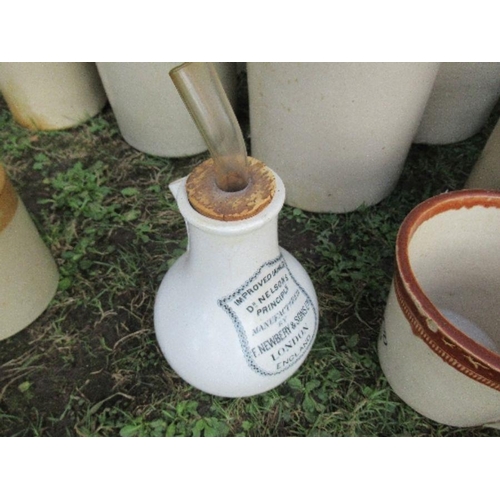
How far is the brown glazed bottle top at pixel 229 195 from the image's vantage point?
0.58 metres

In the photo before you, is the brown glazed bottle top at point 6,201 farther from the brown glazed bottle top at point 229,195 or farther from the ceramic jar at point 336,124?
the ceramic jar at point 336,124

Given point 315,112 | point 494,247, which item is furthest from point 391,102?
point 494,247

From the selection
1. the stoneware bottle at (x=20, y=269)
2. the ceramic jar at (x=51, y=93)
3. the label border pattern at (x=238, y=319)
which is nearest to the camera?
the label border pattern at (x=238, y=319)

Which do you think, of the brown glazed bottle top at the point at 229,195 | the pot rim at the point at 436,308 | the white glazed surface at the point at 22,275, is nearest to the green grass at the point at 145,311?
the white glazed surface at the point at 22,275

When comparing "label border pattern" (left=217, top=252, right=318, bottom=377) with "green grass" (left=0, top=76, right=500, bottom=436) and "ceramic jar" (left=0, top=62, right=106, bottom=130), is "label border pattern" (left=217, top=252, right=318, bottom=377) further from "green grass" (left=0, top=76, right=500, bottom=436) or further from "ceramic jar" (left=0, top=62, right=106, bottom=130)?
"ceramic jar" (left=0, top=62, right=106, bottom=130)

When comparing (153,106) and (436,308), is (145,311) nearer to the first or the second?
(153,106)

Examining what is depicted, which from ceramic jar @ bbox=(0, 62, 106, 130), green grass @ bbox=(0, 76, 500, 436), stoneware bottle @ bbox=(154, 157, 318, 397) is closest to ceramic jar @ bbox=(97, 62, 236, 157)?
green grass @ bbox=(0, 76, 500, 436)

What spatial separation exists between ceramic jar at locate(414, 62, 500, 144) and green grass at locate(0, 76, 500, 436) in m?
0.04

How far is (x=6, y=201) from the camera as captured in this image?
78 cm

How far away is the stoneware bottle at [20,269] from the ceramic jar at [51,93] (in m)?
0.50

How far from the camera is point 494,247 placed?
778mm

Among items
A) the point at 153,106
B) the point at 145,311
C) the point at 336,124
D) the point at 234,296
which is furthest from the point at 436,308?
the point at 153,106

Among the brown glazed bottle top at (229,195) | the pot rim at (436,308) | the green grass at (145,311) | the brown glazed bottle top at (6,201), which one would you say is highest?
the brown glazed bottle top at (229,195)

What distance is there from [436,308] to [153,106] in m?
0.77
